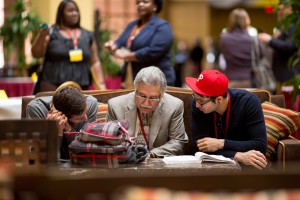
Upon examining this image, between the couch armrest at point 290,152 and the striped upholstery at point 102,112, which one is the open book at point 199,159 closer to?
the couch armrest at point 290,152

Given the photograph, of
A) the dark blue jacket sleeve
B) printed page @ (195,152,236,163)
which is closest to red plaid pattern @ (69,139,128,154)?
printed page @ (195,152,236,163)

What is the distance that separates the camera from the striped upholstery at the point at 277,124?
14.2 feet

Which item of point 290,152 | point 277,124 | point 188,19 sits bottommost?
point 188,19

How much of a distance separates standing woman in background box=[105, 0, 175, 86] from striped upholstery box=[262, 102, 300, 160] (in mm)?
1509

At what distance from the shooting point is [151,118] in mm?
4145

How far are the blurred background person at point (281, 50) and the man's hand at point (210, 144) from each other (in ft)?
10.1

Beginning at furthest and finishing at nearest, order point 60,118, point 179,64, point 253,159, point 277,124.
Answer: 1. point 179,64
2. point 277,124
3. point 253,159
4. point 60,118

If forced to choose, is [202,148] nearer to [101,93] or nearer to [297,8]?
[101,93]

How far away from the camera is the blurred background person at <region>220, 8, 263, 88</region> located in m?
7.68

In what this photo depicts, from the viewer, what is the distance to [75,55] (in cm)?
583

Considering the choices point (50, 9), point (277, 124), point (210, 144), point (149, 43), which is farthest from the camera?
point (50, 9)

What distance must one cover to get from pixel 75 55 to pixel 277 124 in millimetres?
2071

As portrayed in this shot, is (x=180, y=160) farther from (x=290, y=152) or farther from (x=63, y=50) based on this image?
(x=63, y=50)

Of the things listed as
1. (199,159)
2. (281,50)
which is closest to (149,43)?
(281,50)
